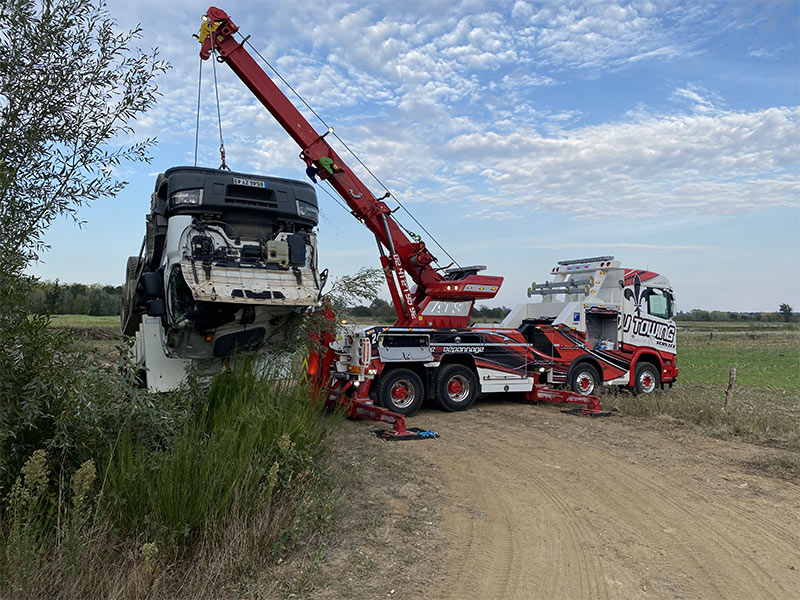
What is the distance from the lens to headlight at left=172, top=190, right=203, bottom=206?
6867mm

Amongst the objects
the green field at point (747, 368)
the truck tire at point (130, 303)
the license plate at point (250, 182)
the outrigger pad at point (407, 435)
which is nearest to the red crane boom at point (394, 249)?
the outrigger pad at point (407, 435)

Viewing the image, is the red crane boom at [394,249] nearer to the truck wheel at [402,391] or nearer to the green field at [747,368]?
the truck wheel at [402,391]

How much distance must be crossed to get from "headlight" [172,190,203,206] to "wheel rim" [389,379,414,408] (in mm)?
6208

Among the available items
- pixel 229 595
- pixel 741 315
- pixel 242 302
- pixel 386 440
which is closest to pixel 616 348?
pixel 386 440

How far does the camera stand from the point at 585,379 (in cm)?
1455

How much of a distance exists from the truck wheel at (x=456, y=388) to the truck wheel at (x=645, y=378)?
4726 millimetres

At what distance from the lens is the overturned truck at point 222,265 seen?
21.8ft

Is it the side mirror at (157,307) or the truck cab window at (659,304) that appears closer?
the side mirror at (157,307)

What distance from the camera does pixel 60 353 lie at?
4.67 meters

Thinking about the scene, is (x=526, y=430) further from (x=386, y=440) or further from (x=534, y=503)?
(x=534, y=503)

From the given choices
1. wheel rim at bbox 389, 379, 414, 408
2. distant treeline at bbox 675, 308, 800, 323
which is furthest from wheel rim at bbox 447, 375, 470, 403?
distant treeline at bbox 675, 308, 800, 323

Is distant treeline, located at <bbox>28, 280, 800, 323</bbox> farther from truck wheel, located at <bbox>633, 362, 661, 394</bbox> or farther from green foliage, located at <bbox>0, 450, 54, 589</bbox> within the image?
truck wheel, located at <bbox>633, 362, 661, 394</bbox>

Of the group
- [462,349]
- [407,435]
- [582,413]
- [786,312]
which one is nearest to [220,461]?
[407,435]

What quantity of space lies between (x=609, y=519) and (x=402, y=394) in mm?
6486
